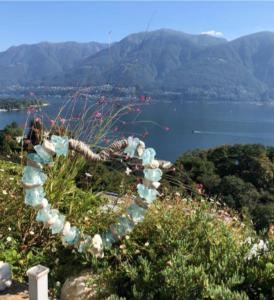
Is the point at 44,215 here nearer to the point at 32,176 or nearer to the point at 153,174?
the point at 32,176

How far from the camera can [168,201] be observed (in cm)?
276

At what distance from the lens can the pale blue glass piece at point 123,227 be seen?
223 cm

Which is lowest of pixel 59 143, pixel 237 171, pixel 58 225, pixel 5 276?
pixel 237 171

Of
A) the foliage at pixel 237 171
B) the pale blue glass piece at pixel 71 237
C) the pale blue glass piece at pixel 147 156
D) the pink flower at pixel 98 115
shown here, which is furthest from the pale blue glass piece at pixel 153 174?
the foliage at pixel 237 171

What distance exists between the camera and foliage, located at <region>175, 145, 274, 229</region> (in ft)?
72.5

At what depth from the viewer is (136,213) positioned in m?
2.24

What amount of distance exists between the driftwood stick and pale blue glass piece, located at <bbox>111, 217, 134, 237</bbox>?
394 mm

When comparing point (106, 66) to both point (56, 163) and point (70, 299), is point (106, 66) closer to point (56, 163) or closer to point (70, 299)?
point (56, 163)

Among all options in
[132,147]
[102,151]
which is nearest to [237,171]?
[102,151]

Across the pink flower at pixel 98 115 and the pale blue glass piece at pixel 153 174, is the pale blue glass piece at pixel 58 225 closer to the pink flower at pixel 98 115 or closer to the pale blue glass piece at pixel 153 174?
the pale blue glass piece at pixel 153 174

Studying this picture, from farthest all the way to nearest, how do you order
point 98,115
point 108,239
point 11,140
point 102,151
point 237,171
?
point 237,171 < point 11,140 < point 98,115 < point 102,151 < point 108,239

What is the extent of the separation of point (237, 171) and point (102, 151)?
80.8 feet

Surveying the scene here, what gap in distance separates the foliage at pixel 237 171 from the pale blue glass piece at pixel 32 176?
760 inches

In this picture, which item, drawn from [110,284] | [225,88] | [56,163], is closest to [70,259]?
[110,284]
